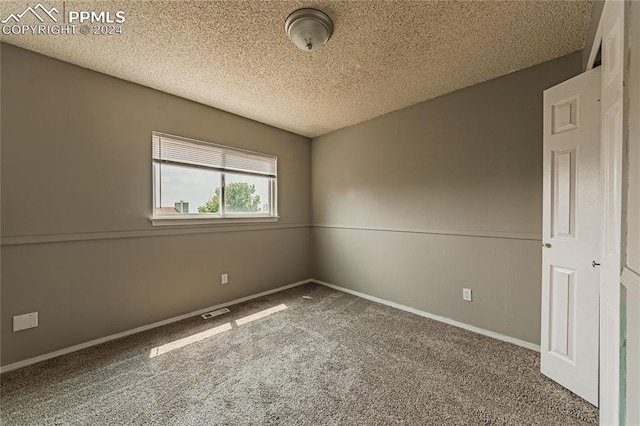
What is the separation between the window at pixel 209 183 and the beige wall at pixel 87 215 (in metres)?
0.11

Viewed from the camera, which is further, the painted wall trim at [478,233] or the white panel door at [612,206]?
the painted wall trim at [478,233]

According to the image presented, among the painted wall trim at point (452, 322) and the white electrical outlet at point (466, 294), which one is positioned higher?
the white electrical outlet at point (466, 294)

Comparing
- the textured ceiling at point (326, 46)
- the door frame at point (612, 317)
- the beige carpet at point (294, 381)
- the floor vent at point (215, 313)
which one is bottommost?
the beige carpet at point (294, 381)

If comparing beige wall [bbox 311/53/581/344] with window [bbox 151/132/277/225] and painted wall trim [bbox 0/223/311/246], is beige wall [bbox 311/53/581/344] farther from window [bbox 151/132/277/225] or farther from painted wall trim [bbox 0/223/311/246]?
painted wall trim [bbox 0/223/311/246]

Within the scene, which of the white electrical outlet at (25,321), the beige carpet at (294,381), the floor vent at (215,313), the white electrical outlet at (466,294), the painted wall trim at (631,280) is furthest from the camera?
the floor vent at (215,313)

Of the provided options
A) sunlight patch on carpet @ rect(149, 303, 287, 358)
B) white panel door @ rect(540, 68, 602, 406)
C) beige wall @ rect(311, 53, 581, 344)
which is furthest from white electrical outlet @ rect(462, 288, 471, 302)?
sunlight patch on carpet @ rect(149, 303, 287, 358)

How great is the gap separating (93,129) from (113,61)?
0.62 meters

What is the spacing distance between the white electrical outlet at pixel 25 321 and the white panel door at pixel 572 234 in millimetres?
3871

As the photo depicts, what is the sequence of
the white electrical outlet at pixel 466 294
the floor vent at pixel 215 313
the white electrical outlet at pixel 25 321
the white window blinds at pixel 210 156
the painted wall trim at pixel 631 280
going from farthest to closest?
the floor vent at pixel 215 313
the white window blinds at pixel 210 156
the white electrical outlet at pixel 466 294
the white electrical outlet at pixel 25 321
the painted wall trim at pixel 631 280

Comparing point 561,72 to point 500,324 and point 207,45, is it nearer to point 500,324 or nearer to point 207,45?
point 500,324

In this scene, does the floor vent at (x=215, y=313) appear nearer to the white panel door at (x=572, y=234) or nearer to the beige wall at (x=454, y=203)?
the beige wall at (x=454, y=203)

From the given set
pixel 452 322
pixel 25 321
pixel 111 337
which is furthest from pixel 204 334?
pixel 452 322

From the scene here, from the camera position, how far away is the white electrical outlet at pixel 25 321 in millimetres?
1853

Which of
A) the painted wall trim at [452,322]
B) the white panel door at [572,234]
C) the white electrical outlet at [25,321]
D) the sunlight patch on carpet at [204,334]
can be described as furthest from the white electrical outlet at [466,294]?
the white electrical outlet at [25,321]
